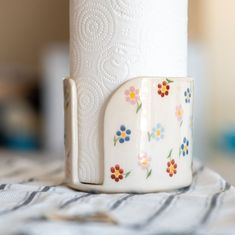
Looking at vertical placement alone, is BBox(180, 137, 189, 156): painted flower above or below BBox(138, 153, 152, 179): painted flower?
above

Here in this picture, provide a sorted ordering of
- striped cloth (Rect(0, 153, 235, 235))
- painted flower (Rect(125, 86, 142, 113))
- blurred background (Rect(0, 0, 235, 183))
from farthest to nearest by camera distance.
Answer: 1. blurred background (Rect(0, 0, 235, 183))
2. painted flower (Rect(125, 86, 142, 113))
3. striped cloth (Rect(0, 153, 235, 235))

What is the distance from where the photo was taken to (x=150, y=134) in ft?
1.82

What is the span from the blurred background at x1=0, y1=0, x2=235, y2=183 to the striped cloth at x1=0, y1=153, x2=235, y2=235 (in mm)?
1239

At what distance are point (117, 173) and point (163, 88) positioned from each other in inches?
3.9

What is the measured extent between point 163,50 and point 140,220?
21 cm

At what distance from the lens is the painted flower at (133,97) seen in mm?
551

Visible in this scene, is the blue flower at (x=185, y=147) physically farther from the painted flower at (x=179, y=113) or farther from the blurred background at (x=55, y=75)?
the blurred background at (x=55, y=75)

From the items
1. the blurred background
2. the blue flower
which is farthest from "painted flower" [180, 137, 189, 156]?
the blurred background

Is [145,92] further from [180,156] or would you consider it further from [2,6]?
[2,6]

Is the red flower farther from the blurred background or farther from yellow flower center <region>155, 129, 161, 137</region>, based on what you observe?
the blurred background

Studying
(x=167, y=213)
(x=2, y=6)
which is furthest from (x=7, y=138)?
(x=167, y=213)

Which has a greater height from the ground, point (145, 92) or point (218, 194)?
point (145, 92)

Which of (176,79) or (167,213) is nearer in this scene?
(167,213)

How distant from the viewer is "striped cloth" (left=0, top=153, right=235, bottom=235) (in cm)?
39
